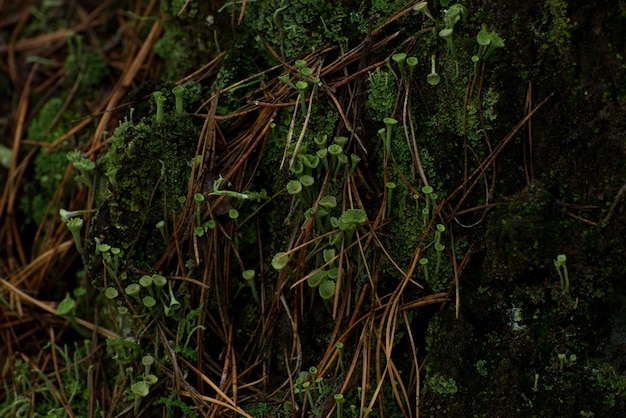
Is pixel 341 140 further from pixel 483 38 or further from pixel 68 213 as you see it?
pixel 68 213

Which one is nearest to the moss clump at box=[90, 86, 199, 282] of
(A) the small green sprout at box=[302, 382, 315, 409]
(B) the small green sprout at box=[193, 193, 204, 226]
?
(B) the small green sprout at box=[193, 193, 204, 226]

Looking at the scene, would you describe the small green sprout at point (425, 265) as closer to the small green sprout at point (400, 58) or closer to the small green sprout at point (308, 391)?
the small green sprout at point (308, 391)

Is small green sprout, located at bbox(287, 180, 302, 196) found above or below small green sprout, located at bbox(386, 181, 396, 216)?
above

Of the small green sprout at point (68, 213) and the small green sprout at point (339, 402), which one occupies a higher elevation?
the small green sprout at point (68, 213)

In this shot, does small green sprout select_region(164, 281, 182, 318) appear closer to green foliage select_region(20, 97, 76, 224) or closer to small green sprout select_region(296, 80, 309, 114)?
small green sprout select_region(296, 80, 309, 114)

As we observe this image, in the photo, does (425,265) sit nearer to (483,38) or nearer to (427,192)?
(427,192)

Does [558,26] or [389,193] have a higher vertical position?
[558,26]

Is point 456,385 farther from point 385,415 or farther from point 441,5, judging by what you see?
point 441,5

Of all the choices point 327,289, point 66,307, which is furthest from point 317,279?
point 66,307

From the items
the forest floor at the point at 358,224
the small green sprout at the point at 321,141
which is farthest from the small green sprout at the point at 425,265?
the small green sprout at the point at 321,141

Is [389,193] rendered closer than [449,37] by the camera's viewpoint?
No

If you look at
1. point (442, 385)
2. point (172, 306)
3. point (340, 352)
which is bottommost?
point (442, 385)

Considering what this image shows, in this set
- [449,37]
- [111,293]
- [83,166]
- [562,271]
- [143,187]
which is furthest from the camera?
[83,166]

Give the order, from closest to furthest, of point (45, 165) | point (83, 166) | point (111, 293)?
point (111, 293), point (83, 166), point (45, 165)
